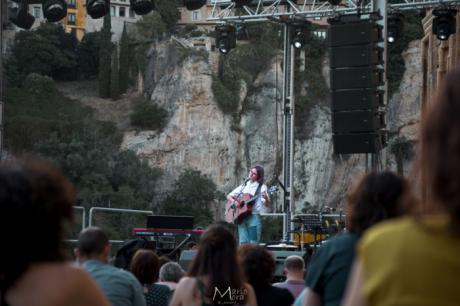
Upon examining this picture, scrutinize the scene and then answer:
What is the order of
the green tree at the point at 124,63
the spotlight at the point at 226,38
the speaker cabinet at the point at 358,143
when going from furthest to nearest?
the green tree at the point at 124,63
the spotlight at the point at 226,38
the speaker cabinet at the point at 358,143

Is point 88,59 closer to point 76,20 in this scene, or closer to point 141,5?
point 76,20

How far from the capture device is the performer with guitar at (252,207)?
48.3ft

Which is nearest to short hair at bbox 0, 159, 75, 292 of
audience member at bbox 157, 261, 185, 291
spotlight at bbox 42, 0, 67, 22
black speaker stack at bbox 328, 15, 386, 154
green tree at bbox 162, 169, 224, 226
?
audience member at bbox 157, 261, 185, 291

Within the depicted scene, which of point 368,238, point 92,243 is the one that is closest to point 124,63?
point 92,243

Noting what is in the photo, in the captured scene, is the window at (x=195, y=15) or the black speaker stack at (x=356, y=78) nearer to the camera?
the black speaker stack at (x=356, y=78)

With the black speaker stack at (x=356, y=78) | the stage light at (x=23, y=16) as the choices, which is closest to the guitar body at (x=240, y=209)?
the black speaker stack at (x=356, y=78)

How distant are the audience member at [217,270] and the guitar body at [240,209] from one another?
9476 mm

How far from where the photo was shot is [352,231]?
4137mm

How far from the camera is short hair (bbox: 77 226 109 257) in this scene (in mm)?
5129

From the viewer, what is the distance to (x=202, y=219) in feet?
225

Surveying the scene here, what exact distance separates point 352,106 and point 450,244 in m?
10.3

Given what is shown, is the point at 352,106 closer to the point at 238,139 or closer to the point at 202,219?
the point at 202,219

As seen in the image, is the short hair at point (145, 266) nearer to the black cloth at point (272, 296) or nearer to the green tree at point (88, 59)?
the black cloth at point (272, 296)

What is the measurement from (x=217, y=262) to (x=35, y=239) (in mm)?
2607
